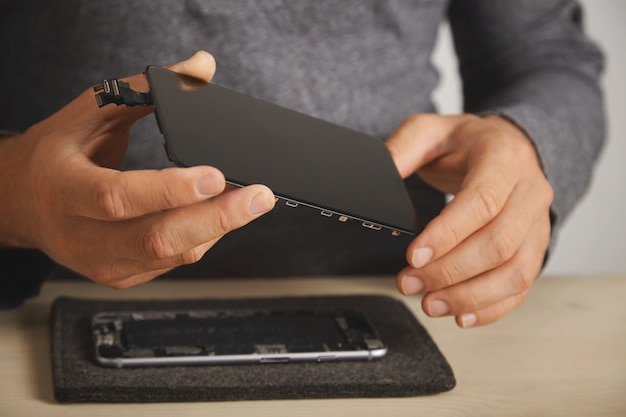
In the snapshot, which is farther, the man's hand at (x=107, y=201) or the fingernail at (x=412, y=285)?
the fingernail at (x=412, y=285)

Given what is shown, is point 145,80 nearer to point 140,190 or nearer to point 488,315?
point 140,190

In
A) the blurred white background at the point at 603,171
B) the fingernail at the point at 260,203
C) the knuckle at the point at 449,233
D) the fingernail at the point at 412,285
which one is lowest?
the blurred white background at the point at 603,171

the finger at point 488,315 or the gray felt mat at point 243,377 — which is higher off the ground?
the gray felt mat at point 243,377

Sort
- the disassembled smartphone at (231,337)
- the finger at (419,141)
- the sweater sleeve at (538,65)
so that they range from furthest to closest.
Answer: the sweater sleeve at (538,65) < the finger at (419,141) < the disassembled smartphone at (231,337)

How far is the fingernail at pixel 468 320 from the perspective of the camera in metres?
0.63

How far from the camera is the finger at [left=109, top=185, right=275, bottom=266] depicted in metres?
0.47

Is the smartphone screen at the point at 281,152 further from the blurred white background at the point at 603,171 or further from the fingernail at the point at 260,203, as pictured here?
the blurred white background at the point at 603,171

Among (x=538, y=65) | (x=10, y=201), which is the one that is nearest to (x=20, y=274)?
(x=10, y=201)

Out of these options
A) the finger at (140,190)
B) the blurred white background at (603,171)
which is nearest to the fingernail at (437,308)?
the finger at (140,190)

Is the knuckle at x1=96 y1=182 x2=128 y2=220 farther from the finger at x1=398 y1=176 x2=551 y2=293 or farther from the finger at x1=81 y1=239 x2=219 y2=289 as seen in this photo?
the finger at x1=398 y1=176 x2=551 y2=293

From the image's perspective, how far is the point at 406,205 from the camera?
1.96 ft

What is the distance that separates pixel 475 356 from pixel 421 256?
4.1 inches

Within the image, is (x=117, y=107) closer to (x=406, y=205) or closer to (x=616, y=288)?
(x=406, y=205)

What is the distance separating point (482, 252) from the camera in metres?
0.61
